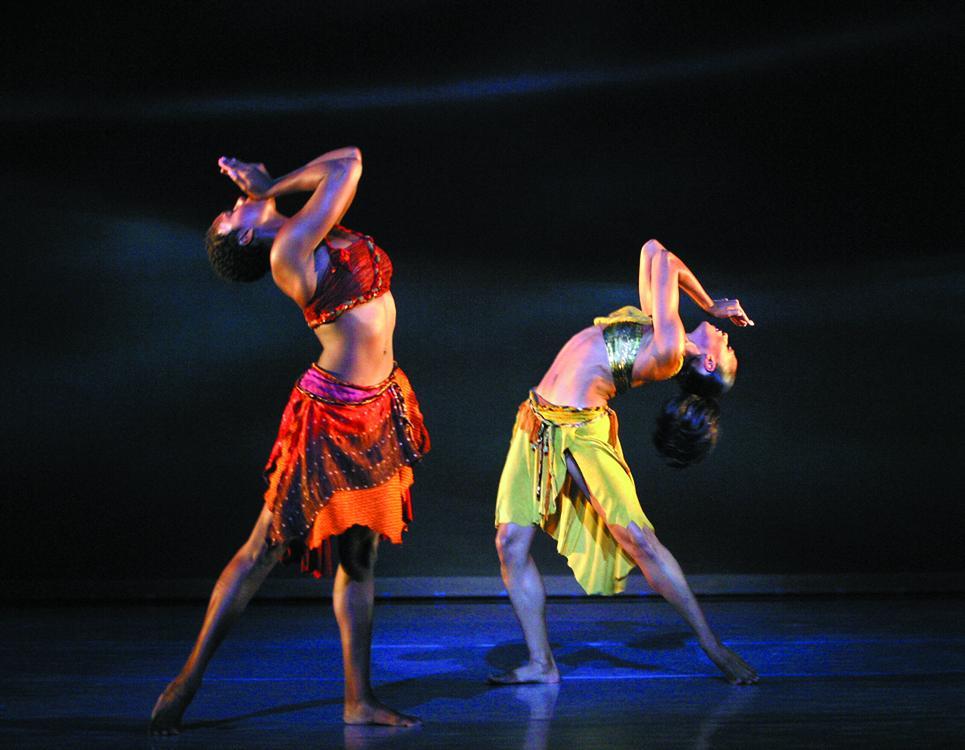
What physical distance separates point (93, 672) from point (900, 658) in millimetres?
2353

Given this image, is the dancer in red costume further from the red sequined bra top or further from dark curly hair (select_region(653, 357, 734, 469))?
dark curly hair (select_region(653, 357, 734, 469))

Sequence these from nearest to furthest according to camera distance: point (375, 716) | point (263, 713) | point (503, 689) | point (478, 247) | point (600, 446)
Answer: point (375, 716)
point (263, 713)
point (503, 689)
point (600, 446)
point (478, 247)

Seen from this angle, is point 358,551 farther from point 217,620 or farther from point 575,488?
point 575,488

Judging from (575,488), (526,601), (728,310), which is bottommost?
(526,601)

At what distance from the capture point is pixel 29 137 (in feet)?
16.8

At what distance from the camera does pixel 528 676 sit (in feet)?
10.5

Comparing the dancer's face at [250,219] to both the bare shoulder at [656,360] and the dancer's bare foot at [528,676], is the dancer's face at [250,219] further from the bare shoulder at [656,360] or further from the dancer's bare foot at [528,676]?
the dancer's bare foot at [528,676]

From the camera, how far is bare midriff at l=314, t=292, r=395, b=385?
8.60 feet

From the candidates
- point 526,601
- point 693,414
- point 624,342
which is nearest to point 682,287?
point 624,342

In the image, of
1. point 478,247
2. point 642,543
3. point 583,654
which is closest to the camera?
point 642,543

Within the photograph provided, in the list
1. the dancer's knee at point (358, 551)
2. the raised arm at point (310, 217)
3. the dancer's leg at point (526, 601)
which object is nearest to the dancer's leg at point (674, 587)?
the dancer's leg at point (526, 601)

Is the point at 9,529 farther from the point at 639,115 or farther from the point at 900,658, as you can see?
the point at 900,658

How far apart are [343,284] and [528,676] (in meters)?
1.23

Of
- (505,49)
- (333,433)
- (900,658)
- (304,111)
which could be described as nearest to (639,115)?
(505,49)
